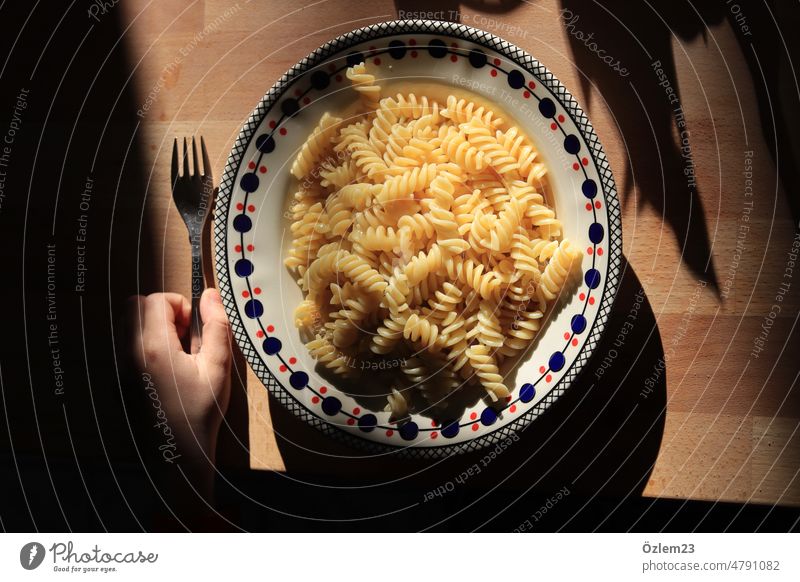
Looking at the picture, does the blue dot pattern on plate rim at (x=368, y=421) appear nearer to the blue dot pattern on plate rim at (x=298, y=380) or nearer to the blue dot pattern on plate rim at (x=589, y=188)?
the blue dot pattern on plate rim at (x=298, y=380)

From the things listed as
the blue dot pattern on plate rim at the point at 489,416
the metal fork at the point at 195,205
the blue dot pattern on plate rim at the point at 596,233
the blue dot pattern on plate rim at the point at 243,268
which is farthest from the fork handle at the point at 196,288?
the blue dot pattern on plate rim at the point at 596,233

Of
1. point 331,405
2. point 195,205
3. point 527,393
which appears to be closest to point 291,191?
point 195,205

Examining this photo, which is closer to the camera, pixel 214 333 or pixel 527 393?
pixel 527 393

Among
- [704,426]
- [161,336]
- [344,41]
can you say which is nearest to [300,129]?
[344,41]

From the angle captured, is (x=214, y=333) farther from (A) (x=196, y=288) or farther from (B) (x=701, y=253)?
(B) (x=701, y=253)

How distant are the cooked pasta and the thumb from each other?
13 centimetres

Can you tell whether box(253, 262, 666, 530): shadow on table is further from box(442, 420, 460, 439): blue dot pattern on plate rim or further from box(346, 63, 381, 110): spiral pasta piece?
box(346, 63, 381, 110): spiral pasta piece

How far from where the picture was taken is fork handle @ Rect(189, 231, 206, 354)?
787 mm

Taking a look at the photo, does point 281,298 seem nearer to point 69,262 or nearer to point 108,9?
point 69,262

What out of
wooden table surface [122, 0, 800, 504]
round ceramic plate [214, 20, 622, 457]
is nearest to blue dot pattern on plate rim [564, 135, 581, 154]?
round ceramic plate [214, 20, 622, 457]

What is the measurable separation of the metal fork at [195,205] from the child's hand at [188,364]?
0.04ft

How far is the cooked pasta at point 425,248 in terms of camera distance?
682 millimetres

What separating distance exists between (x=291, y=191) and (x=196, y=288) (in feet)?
0.61

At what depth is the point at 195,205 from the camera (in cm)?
80
